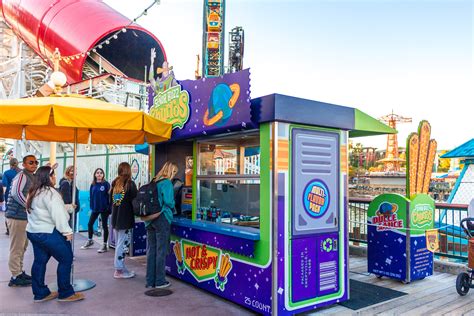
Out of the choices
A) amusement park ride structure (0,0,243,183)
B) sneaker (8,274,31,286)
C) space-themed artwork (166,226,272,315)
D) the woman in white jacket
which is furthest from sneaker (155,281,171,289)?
amusement park ride structure (0,0,243,183)

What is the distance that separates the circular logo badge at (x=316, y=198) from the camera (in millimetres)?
3852

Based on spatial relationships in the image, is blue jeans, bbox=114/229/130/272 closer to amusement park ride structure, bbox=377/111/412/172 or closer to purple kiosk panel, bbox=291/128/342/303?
purple kiosk panel, bbox=291/128/342/303

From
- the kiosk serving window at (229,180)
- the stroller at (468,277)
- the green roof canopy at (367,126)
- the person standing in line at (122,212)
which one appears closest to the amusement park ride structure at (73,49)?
the person standing in line at (122,212)

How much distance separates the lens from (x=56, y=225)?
3.80 metres

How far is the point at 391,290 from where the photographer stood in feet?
15.0

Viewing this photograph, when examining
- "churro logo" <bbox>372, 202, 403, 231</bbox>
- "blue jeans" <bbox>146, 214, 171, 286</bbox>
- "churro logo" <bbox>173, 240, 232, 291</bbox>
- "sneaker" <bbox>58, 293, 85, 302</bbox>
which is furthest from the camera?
"churro logo" <bbox>372, 202, 403, 231</bbox>

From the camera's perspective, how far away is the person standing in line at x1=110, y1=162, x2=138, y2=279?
16.4ft

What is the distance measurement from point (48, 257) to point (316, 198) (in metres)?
2.92

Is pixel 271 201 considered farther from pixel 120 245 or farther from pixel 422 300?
pixel 120 245

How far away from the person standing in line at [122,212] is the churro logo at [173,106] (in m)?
0.94

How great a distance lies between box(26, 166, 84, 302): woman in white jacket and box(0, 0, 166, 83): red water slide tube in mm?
14433

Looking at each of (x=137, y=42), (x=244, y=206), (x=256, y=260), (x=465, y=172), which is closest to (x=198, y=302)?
(x=256, y=260)

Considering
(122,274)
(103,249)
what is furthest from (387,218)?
(103,249)

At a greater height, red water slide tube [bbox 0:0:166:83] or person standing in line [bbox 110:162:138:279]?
red water slide tube [bbox 0:0:166:83]
